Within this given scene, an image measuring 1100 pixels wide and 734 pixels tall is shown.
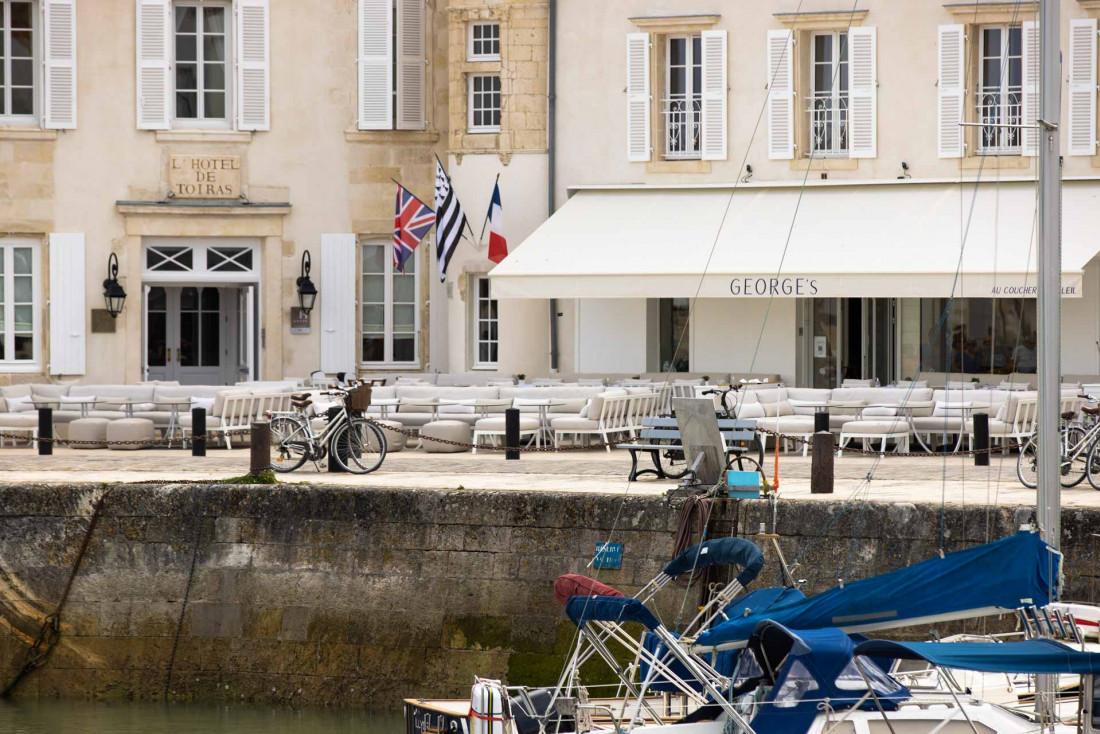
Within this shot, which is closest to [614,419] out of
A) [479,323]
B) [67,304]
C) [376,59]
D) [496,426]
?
[496,426]

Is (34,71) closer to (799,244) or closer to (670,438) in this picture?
(799,244)

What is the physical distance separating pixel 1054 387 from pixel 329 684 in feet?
21.2

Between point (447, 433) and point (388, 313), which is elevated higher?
point (388, 313)

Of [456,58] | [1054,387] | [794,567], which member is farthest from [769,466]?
[456,58]

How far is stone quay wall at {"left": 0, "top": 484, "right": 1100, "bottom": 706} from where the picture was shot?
13.5m

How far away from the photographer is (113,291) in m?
24.4

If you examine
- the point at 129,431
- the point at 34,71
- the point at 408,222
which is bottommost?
the point at 129,431

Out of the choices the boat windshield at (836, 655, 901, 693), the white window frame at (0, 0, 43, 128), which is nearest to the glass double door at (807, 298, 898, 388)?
the white window frame at (0, 0, 43, 128)

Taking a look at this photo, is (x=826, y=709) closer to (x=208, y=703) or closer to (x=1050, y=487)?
(x=1050, y=487)

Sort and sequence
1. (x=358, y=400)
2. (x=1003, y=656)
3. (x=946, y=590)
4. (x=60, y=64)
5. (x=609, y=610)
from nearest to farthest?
(x=1003, y=656), (x=946, y=590), (x=609, y=610), (x=358, y=400), (x=60, y=64)

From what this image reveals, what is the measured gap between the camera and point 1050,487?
10250 mm

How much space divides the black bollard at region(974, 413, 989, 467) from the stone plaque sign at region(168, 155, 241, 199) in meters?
12.1

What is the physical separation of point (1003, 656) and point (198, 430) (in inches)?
447

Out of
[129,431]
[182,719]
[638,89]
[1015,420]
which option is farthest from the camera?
[638,89]
